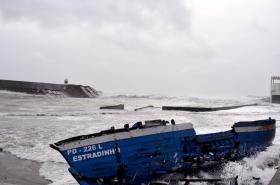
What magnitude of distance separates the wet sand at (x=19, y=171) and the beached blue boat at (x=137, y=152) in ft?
5.67

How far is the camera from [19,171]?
8.69 meters

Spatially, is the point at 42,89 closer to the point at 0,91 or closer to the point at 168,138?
the point at 0,91

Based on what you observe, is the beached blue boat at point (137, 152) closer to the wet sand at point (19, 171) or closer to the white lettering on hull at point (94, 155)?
the white lettering on hull at point (94, 155)

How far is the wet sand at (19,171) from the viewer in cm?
783

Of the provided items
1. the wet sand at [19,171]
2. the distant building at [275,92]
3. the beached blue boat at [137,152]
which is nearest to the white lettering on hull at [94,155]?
the beached blue boat at [137,152]

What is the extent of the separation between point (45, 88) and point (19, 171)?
37.4 metres

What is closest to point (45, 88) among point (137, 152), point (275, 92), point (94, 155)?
point (275, 92)

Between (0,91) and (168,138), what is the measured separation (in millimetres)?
39732

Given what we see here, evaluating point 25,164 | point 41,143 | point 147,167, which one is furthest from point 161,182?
point 41,143

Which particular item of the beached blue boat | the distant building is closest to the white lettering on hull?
the beached blue boat

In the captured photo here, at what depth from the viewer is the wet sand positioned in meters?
7.83

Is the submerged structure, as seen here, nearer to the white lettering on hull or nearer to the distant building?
the distant building

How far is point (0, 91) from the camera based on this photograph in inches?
1694

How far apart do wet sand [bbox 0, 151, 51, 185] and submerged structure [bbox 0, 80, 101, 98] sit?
34762mm
